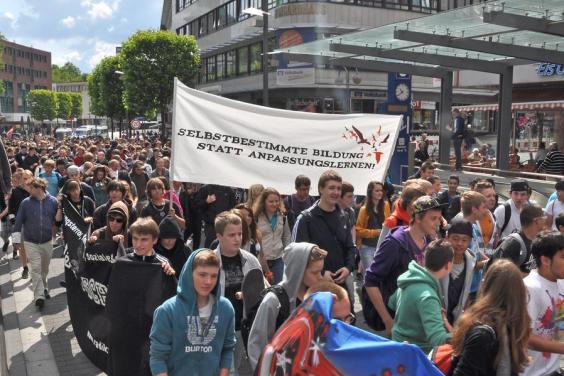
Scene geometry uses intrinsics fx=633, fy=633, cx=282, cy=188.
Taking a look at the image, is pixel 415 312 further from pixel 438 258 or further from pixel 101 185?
pixel 101 185

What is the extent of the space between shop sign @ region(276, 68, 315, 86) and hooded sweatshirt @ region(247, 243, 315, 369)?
34221 millimetres

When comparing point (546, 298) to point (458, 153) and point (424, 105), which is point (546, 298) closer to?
point (458, 153)

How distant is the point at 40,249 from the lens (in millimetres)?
8336

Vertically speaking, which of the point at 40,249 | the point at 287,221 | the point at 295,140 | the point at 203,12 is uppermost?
the point at 203,12

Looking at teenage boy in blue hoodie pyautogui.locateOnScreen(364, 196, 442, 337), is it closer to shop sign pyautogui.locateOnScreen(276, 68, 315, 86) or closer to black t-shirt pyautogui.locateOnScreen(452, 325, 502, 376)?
black t-shirt pyautogui.locateOnScreen(452, 325, 502, 376)

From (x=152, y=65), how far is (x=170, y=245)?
39.5 meters

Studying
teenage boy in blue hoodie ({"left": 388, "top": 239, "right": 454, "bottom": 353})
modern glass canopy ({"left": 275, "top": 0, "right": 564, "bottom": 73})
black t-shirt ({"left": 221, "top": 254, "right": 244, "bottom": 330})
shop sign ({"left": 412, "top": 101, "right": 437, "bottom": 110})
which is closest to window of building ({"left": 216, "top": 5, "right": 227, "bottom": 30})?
shop sign ({"left": 412, "top": 101, "right": 437, "bottom": 110})

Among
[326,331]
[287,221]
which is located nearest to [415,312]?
[326,331]

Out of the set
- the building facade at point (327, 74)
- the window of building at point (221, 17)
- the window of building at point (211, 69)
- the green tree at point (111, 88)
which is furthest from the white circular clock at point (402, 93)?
the green tree at point (111, 88)

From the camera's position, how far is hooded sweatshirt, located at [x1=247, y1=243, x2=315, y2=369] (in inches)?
141

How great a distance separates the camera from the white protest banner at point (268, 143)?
268 inches

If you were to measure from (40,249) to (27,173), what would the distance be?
7.30ft

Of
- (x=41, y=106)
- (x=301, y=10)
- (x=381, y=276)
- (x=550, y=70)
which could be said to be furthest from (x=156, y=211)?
(x=41, y=106)

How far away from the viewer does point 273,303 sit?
11.9 ft
